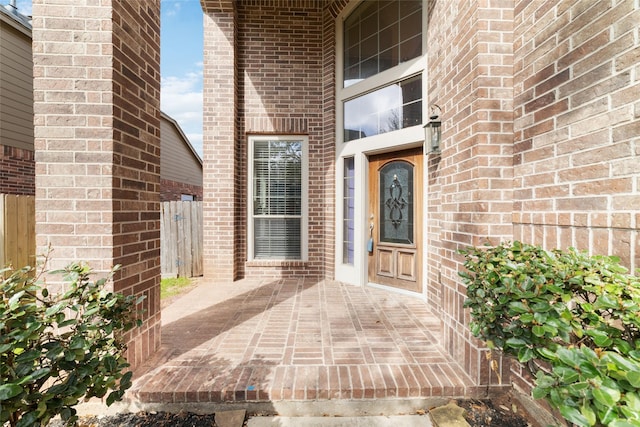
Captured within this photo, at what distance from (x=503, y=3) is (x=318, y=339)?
9.99 ft

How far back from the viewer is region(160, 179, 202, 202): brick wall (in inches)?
434

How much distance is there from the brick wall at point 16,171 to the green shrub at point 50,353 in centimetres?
664

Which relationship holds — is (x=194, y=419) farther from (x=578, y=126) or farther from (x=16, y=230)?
(x=16, y=230)

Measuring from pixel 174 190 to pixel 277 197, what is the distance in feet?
29.4

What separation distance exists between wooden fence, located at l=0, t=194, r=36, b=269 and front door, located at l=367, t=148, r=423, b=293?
4.28 metres

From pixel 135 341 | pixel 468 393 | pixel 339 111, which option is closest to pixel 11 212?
pixel 135 341

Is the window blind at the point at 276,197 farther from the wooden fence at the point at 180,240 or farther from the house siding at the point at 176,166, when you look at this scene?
the house siding at the point at 176,166

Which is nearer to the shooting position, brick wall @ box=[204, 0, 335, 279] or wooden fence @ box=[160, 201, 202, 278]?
brick wall @ box=[204, 0, 335, 279]

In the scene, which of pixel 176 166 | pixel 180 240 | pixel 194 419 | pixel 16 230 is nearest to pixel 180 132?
pixel 176 166

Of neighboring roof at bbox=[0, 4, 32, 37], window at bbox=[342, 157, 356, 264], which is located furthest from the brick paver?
neighboring roof at bbox=[0, 4, 32, 37]

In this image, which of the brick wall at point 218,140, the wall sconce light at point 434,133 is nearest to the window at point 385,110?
the wall sconce light at point 434,133

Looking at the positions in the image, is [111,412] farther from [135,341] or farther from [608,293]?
[608,293]

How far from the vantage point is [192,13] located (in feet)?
15.5

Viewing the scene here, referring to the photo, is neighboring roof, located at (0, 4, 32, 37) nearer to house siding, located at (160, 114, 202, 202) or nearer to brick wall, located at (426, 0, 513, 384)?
house siding, located at (160, 114, 202, 202)
